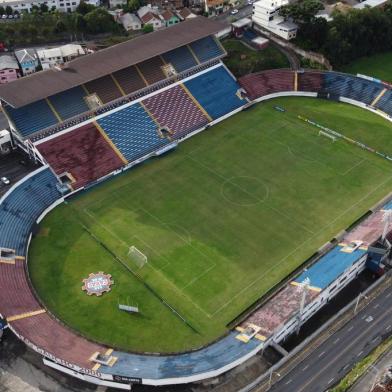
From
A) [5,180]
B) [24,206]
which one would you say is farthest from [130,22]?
[24,206]

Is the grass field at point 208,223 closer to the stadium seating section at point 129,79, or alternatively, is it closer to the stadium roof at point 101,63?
the stadium seating section at point 129,79

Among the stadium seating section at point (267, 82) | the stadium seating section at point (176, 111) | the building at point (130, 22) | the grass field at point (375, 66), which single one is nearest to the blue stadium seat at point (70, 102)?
the stadium seating section at point (176, 111)

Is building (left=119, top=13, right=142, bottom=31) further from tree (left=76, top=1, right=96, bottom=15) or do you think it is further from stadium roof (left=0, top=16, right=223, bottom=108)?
stadium roof (left=0, top=16, right=223, bottom=108)

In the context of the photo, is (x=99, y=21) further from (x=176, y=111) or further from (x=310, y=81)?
(x=310, y=81)

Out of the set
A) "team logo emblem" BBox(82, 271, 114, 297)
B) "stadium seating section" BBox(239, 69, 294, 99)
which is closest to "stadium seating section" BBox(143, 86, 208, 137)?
"stadium seating section" BBox(239, 69, 294, 99)

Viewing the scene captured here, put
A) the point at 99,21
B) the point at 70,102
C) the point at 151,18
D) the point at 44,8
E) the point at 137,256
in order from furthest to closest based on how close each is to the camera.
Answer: the point at 44,8 < the point at 151,18 < the point at 99,21 < the point at 70,102 < the point at 137,256

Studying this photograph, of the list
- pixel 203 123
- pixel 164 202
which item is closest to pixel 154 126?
pixel 203 123
